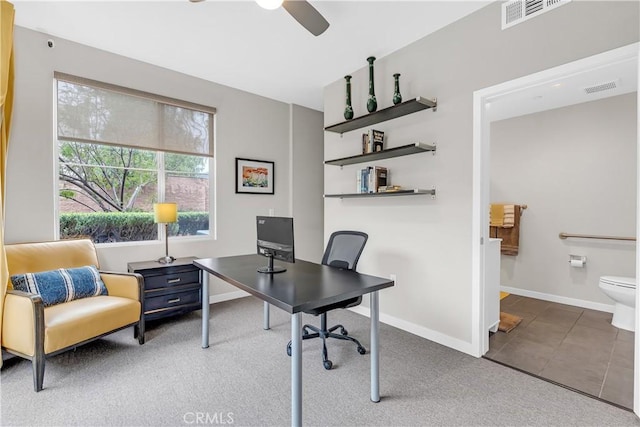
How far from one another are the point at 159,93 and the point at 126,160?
0.84m

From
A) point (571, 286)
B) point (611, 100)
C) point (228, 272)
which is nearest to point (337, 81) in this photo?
point (228, 272)

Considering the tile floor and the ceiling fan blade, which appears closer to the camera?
the ceiling fan blade

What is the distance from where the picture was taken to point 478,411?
177cm

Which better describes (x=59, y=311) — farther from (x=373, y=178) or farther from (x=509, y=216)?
(x=509, y=216)

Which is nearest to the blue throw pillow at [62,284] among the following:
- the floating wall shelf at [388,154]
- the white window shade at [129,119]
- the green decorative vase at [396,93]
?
the white window shade at [129,119]

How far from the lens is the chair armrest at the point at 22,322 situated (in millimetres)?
1966

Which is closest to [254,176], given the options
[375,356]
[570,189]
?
[375,356]

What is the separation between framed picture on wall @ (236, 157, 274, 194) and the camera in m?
4.05

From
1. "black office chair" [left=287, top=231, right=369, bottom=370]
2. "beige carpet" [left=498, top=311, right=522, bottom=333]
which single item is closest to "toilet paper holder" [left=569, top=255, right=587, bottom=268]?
"beige carpet" [left=498, top=311, right=522, bottom=333]

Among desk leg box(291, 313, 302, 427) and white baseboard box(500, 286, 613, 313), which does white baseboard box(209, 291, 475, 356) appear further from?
white baseboard box(500, 286, 613, 313)

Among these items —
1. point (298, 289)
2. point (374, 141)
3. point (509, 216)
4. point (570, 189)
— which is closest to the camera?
point (298, 289)

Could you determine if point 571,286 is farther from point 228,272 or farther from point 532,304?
point 228,272

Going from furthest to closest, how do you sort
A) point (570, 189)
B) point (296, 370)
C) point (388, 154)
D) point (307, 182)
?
point (307, 182) < point (570, 189) < point (388, 154) < point (296, 370)

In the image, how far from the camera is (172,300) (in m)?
3.06
